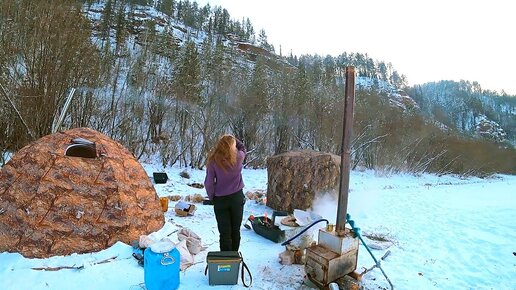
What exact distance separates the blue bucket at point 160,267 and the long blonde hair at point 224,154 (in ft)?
3.65

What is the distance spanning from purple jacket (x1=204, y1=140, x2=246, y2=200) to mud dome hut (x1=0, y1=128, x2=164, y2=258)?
143cm

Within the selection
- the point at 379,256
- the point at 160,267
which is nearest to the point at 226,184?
the point at 160,267

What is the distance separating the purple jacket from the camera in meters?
3.77

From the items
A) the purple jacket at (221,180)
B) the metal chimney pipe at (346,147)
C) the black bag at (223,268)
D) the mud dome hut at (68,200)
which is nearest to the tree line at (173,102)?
the mud dome hut at (68,200)

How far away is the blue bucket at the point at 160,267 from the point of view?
3.18 metres

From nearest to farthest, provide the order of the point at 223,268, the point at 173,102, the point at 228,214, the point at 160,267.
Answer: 1. the point at 160,267
2. the point at 223,268
3. the point at 228,214
4. the point at 173,102

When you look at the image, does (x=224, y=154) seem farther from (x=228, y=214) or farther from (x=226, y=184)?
(x=228, y=214)

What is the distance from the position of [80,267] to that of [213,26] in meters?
64.3

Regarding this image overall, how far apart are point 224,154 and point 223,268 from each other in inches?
52.0

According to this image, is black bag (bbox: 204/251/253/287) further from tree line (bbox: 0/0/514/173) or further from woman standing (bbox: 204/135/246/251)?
tree line (bbox: 0/0/514/173)

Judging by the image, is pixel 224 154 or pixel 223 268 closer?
pixel 223 268

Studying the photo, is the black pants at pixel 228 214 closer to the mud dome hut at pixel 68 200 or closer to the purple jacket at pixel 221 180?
the purple jacket at pixel 221 180

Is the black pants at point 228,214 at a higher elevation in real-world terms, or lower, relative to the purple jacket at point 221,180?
lower

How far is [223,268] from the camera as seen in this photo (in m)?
3.46
